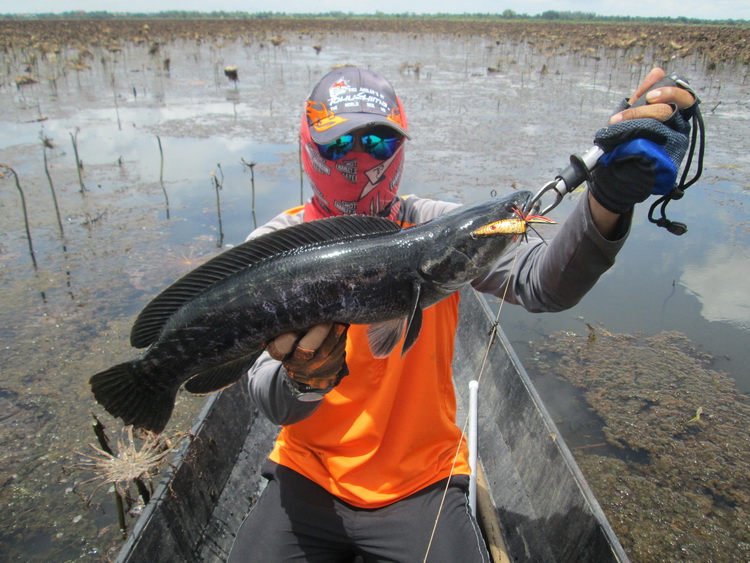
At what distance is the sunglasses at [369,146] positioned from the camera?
268 cm

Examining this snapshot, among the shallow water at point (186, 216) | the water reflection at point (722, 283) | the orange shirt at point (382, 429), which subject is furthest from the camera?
the water reflection at point (722, 283)

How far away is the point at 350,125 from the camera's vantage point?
8.48 feet

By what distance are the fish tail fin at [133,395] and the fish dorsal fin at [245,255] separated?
18 cm

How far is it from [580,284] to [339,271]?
46.5 inches

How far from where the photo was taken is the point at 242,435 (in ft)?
12.8

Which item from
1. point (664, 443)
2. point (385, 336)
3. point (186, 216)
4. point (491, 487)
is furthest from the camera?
point (186, 216)

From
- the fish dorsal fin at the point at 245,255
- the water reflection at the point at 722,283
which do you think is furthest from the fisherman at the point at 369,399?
the water reflection at the point at 722,283

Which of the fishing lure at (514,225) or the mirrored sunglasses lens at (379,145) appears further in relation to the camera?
the mirrored sunglasses lens at (379,145)

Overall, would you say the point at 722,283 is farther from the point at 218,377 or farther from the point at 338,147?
the point at 218,377

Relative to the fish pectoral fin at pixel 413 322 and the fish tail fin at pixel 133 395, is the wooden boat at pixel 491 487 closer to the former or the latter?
the fish tail fin at pixel 133 395

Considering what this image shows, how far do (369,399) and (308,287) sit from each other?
89 cm

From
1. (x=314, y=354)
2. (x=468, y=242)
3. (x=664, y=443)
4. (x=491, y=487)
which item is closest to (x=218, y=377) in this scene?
(x=314, y=354)

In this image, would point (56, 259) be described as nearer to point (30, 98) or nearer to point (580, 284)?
point (580, 284)

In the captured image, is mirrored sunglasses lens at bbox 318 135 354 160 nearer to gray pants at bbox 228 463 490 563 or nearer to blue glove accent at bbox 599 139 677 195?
blue glove accent at bbox 599 139 677 195
